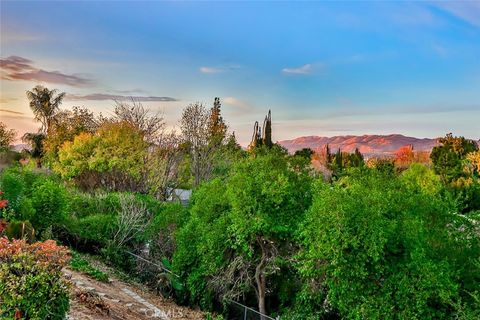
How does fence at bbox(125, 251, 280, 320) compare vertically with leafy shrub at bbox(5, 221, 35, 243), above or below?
below

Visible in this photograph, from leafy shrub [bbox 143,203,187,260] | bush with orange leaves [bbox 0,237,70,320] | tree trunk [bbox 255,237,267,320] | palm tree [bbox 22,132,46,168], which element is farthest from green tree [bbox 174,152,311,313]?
palm tree [bbox 22,132,46,168]

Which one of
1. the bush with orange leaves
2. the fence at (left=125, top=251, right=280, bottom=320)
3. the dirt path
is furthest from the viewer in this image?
A: the fence at (left=125, top=251, right=280, bottom=320)

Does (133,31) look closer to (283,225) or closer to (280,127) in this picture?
(283,225)

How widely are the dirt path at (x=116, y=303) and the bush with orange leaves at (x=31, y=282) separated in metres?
1.94

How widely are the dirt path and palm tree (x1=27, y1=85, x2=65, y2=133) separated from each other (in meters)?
44.0

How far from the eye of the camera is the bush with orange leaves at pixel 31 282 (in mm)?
6562

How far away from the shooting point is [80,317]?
8.70 m

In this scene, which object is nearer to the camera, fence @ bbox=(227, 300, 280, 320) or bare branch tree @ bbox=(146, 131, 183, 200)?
fence @ bbox=(227, 300, 280, 320)

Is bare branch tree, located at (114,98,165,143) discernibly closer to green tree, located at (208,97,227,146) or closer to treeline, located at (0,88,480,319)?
green tree, located at (208,97,227,146)

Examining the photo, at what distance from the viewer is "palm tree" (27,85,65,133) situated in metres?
53.5

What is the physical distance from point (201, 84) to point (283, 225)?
67.2 ft

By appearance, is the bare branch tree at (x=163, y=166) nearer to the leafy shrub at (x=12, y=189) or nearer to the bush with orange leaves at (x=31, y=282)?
the leafy shrub at (x=12, y=189)

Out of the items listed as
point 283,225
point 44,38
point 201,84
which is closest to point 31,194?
point 44,38

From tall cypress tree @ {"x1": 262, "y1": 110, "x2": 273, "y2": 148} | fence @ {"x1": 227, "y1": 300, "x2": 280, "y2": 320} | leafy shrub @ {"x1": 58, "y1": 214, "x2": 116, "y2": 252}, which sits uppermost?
tall cypress tree @ {"x1": 262, "y1": 110, "x2": 273, "y2": 148}
